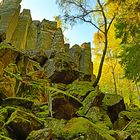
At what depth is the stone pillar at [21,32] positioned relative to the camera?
2138 centimetres

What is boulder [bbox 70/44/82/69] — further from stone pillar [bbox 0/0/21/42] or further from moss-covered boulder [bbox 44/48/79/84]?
moss-covered boulder [bbox 44/48/79/84]

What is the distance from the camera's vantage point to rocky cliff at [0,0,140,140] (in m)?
8.51

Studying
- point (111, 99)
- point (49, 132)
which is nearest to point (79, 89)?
point (111, 99)

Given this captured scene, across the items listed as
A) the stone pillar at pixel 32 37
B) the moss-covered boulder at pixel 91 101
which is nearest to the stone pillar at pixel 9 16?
the stone pillar at pixel 32 37

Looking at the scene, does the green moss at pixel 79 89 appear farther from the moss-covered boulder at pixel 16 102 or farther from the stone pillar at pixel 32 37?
the stone pillar at pixel 32 37

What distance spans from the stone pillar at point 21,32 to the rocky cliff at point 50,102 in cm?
8

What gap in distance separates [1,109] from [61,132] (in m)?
1.93

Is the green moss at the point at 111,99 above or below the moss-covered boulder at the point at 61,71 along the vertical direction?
below

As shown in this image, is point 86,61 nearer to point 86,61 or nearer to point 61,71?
point 86,61

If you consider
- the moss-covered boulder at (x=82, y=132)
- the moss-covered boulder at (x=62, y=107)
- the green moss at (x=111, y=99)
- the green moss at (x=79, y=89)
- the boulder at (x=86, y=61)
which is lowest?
the moss-covered boulder at (x=82, y=132)

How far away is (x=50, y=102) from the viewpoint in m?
10.8

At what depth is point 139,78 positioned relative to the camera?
1512cm

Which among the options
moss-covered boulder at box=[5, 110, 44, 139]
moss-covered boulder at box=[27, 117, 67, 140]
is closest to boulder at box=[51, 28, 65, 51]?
moss-covered boulder at box=[27, 117, 67, 140]

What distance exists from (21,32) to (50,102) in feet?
41.0
